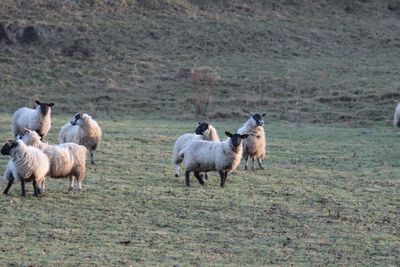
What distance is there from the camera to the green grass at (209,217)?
11.6 m

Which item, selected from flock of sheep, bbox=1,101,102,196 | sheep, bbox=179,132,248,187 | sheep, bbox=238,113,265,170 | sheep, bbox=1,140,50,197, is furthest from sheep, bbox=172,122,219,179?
sheep, bbox=1,140,50,197

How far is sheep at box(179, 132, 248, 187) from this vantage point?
56.4ft

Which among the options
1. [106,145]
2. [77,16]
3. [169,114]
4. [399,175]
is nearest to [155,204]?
[399,175]

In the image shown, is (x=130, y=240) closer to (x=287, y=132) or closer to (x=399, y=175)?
(x=399, y=175)

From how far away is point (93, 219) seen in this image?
44.6 ft

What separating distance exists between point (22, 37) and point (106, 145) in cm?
2931

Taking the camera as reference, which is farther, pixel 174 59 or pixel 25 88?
pixel 174 59

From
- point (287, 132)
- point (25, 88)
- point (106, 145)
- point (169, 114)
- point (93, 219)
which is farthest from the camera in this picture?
point (25, 88)

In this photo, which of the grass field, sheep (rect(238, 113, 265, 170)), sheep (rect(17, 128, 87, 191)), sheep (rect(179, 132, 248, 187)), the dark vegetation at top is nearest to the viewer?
the grass field

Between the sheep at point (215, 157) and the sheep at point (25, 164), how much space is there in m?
3.50

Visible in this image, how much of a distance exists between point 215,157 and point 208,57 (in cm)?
3411

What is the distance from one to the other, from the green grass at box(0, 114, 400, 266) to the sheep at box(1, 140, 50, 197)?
36cm

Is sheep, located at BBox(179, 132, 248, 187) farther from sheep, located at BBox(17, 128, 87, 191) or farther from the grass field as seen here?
sheep, located at BBox(17, 128, 87, 191)

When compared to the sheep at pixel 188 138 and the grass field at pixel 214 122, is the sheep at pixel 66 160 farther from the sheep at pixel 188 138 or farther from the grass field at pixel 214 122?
the sheep at pixel 188 138
